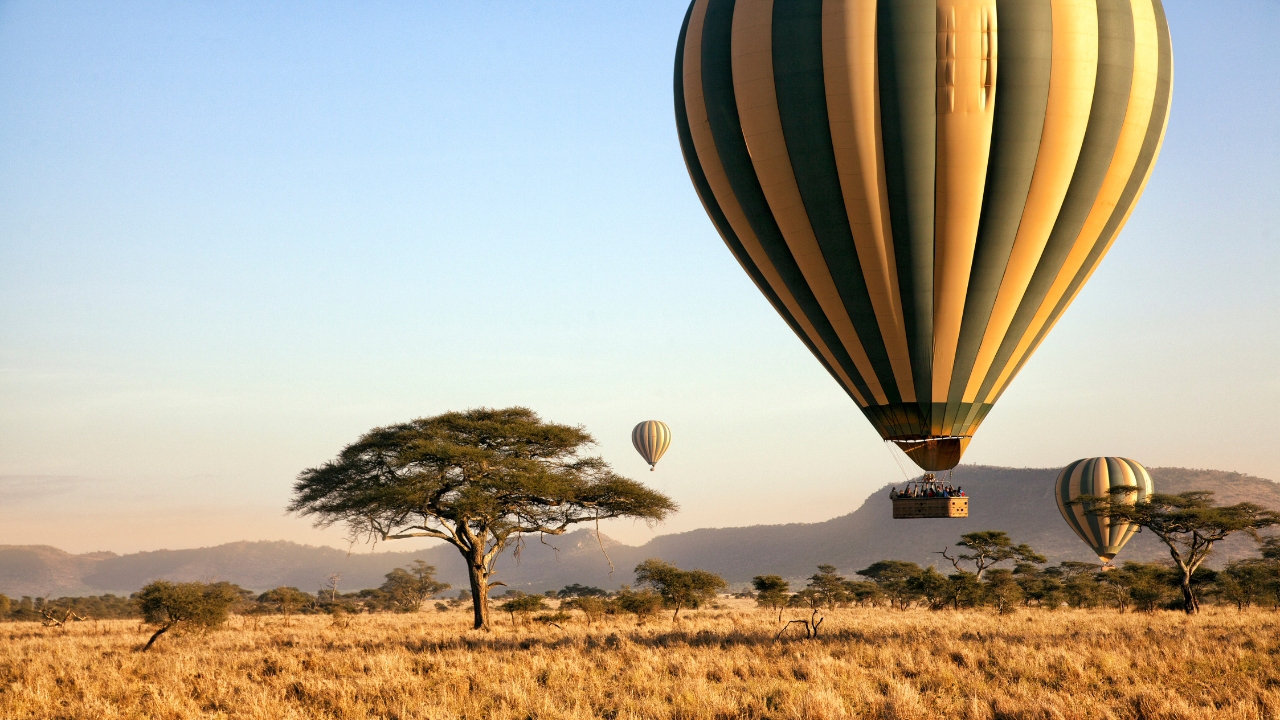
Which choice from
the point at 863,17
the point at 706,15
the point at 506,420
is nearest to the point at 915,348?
the point at 863,17

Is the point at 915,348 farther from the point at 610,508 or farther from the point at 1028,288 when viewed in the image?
the point at 610,508

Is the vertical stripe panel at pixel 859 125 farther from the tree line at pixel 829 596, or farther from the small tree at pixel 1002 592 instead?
the small tree at pixel 1002 592

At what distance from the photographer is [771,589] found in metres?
44.8

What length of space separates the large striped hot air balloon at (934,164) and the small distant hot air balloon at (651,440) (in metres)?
49.2

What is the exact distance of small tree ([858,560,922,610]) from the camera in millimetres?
51531

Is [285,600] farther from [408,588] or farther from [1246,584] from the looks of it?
[1246,584]

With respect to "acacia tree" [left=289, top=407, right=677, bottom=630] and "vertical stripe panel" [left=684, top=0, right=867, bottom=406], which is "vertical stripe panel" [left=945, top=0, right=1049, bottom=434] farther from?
"acacia tree" [left=289, top=407, right=677, bottom=630]

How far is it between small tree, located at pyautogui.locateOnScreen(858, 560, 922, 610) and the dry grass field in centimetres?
3013

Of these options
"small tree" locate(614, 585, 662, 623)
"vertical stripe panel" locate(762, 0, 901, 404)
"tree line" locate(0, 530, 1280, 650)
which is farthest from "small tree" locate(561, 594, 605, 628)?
"vertical stripe panel" locate(762, 0, 901, 404)

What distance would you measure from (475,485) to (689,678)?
13388 mm

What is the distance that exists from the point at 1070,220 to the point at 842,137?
5.21 metres

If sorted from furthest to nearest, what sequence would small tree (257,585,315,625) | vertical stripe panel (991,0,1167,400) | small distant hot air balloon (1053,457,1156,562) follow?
small distant hot air balloon (1053,457,1156,562), small tree (257,585,315,625), vertical stripe panel (991,0,1167,400)

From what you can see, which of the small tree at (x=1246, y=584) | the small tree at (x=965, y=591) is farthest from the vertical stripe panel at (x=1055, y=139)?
the small tree at (x=1246, y=584)

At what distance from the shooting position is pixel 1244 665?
15.5 meters
